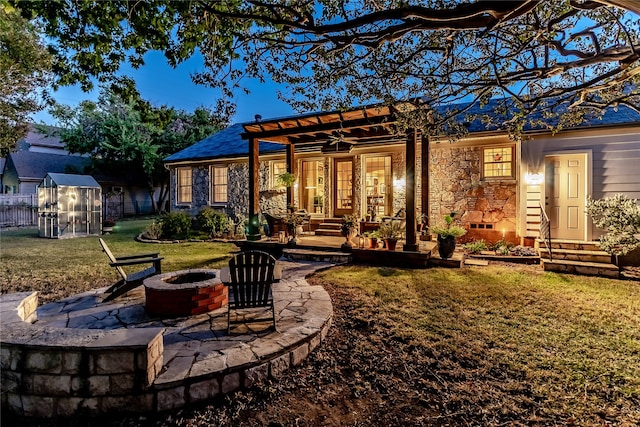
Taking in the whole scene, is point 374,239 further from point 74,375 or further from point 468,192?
point 74,375

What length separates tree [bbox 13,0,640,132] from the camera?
140 inches

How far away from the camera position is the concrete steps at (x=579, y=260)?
22.0 ft

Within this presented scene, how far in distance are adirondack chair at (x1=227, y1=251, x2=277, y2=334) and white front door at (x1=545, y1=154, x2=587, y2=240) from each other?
863cm

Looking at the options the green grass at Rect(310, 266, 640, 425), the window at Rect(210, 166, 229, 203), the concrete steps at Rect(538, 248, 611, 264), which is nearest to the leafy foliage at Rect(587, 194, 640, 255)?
the concrete steps at Rect(538, 248, 611, 264)

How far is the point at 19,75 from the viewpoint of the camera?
12523 millimetres

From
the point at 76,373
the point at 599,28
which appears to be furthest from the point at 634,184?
the point at 76,373

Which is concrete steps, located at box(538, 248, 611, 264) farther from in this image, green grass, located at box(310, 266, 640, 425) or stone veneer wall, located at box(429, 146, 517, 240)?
stone veneer wall, located at box(429, 146, 517, 240)

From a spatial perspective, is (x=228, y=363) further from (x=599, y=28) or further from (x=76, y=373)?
(x=599, y=28)

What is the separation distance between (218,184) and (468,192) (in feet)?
33.5

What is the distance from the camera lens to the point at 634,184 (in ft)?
25.7

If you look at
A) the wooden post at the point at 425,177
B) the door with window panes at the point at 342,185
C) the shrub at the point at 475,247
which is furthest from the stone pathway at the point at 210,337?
the door with window panes at the point at 342,185

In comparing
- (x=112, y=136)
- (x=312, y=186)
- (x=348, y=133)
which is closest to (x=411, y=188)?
(x=348, y=133)

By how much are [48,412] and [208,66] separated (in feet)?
14.7

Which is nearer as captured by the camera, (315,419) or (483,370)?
(315,419)
